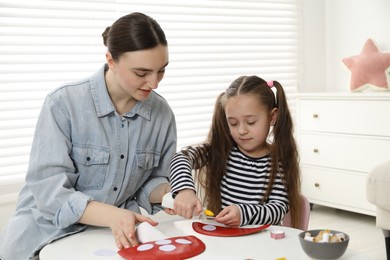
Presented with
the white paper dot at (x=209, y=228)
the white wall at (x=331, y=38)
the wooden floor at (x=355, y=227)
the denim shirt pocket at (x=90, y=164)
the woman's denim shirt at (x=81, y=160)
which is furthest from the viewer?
the white wall at (x=331, y=38)

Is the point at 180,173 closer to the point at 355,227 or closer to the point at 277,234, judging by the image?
the point at 277,234

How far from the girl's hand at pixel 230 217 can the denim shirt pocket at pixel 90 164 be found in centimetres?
42

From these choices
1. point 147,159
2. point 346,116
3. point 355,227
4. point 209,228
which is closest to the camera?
point 209,228

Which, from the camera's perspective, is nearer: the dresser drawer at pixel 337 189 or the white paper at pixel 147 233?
the white paper at pixel 147 233

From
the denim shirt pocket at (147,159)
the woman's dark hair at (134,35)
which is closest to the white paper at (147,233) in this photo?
the denim shirt pocket at (147,159)

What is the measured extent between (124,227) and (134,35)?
0.56 metres

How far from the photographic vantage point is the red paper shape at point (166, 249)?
4.07 ft

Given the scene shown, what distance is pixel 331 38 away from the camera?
4336 mm

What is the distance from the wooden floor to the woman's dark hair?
1834 millimetres

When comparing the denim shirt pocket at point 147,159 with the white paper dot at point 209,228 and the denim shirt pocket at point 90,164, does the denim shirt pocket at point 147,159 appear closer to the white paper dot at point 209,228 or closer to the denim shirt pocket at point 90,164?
the denim shirt pocket at point 90,164

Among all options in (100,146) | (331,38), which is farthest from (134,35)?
(331,38)

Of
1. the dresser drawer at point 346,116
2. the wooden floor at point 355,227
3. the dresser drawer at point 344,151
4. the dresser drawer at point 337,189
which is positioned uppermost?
the dresser drawer at point 346,116

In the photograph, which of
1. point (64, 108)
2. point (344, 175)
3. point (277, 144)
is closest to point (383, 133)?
point (344, 175)

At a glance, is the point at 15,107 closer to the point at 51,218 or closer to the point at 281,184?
the point at 51,218
